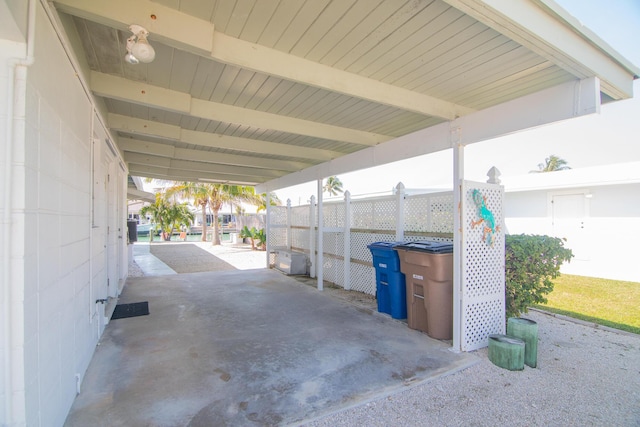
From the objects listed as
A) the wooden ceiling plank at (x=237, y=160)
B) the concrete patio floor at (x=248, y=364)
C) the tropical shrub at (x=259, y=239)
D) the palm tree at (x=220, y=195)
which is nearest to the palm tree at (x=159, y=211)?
the palm tree at (x=220, y=195)

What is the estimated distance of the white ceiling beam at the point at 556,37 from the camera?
215cm

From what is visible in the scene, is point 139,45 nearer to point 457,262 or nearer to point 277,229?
point 457,262

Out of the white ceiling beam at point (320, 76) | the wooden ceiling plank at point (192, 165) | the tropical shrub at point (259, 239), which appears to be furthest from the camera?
the tropical shrub at point (259, 239)

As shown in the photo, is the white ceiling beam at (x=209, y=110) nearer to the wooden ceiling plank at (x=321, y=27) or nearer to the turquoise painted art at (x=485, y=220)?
the wooden ceiling plank at (x=321, y=27)

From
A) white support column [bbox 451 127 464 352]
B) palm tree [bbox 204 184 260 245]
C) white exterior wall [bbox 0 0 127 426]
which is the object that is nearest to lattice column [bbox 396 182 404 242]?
white support column [bbox 451 127 464 352]

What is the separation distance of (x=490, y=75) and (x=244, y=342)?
13.8ft

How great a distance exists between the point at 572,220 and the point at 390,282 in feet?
26.2

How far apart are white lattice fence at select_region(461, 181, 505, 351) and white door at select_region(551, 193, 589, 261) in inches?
267

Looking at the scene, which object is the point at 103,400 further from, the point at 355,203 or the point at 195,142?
the point at 355,203

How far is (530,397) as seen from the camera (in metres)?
2.78

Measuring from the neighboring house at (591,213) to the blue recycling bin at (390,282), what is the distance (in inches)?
296

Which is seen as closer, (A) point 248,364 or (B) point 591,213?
(A) point 248,364

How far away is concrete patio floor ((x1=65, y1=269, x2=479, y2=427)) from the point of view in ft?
8.39

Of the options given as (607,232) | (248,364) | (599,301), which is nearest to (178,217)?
(248,364)
